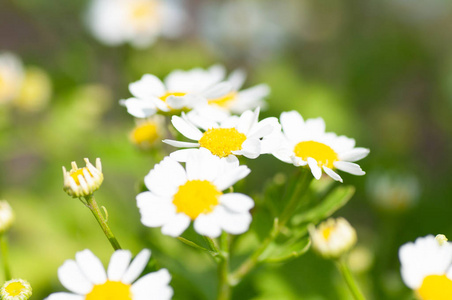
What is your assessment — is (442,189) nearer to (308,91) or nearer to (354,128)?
(354,128)

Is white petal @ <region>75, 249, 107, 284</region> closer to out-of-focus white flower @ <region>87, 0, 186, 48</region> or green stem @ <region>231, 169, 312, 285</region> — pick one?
green stem @ <region>231, 169, 312, 285</region>

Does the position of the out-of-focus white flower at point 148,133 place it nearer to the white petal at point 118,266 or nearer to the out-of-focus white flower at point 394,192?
the white petal at point 118,266

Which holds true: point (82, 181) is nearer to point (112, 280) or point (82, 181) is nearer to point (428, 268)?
point (112, 280)

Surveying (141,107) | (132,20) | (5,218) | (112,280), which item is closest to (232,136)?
(141,107)

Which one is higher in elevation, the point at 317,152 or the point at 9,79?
the point at 9,79

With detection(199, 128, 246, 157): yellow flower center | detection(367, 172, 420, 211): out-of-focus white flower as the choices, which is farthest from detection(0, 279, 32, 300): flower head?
detection(367, 172, 420, 211): out-of-focus white flower

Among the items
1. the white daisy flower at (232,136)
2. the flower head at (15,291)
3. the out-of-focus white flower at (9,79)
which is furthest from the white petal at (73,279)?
the out-of-focus white flower at (9,79)

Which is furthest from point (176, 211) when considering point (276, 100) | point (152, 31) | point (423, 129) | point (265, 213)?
point (423, 129)
